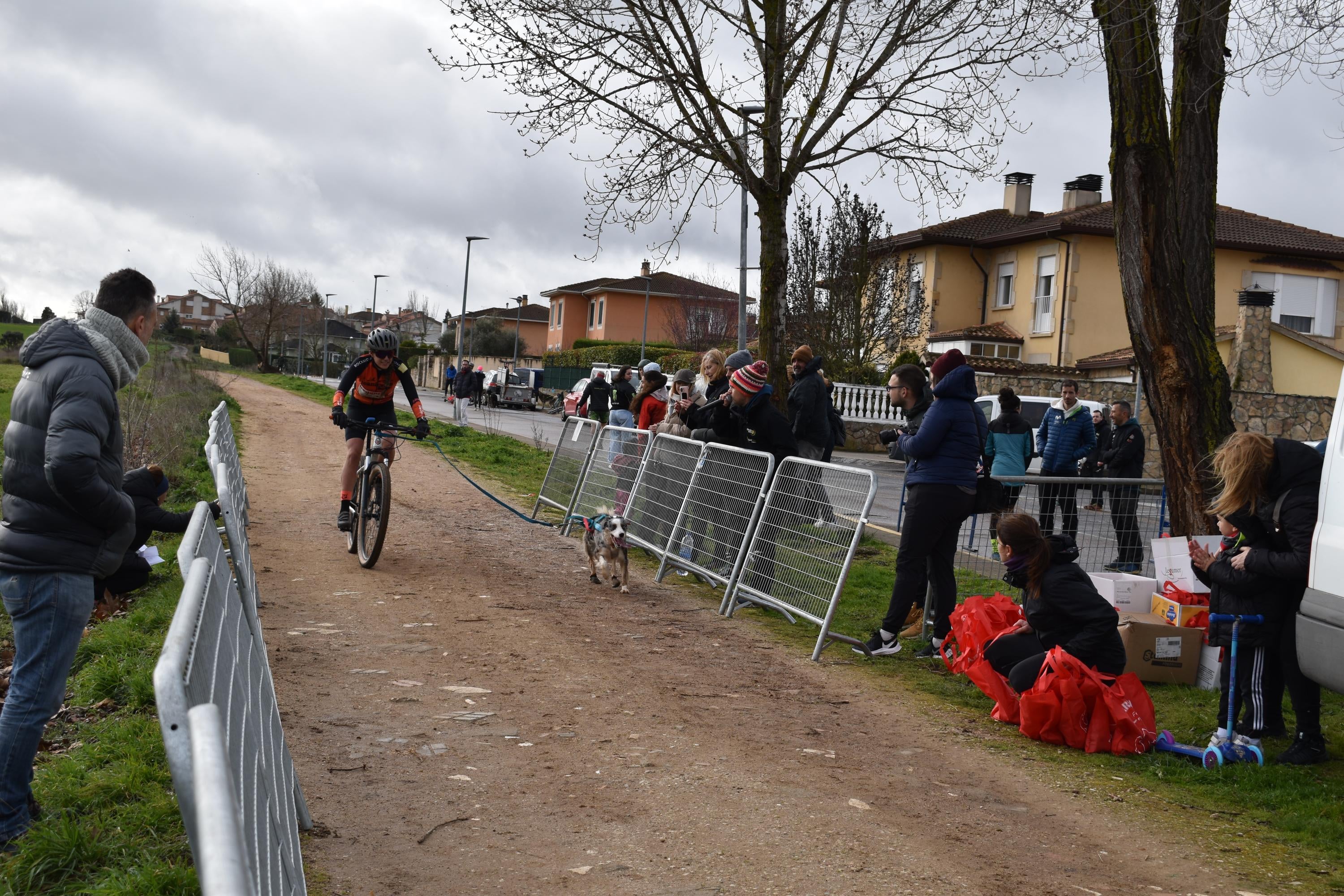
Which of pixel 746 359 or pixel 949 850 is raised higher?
pixel 746 359

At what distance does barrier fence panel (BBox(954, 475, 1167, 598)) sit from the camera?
931cm

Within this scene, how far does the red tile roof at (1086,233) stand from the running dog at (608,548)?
93.9ft

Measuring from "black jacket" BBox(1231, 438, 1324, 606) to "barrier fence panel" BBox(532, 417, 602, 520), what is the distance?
7212mm

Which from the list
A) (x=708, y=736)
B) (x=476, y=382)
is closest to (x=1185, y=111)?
(x=708, y=736)

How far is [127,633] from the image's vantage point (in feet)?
21.5

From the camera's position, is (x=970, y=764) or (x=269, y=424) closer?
(x=970, y=764)

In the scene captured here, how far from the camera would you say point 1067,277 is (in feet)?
117

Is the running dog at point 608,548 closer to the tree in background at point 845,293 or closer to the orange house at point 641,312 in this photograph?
the tree in background at point 845,293

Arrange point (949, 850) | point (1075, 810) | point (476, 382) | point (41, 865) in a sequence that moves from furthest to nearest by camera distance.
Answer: point (476, 382)
point (1075, 810)
point (949, 850)
point (41, 865)

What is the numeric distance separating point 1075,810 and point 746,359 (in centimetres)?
618

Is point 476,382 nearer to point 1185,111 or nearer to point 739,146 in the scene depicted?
point 739,146

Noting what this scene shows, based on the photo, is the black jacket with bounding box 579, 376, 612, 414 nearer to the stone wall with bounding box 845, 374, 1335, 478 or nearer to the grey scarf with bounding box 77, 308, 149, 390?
the stone wall with bounding box 845, 374, 1335, 478

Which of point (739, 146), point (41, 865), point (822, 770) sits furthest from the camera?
point (739, 146)

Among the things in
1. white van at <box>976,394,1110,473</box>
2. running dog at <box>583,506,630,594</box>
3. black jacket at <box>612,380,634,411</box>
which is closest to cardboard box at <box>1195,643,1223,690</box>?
running dog at <box>583,506,630,594</box>
